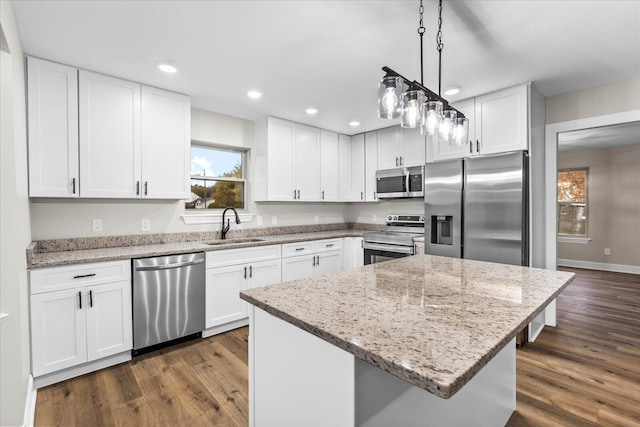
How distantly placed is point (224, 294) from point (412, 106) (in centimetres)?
248

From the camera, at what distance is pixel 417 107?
61.5 inches

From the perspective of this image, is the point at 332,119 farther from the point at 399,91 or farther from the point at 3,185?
the point at 3,185

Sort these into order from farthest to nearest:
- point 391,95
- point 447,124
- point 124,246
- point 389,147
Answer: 1. point 389,147
2. point 124,246
3. point 447,124
4. point 391,95

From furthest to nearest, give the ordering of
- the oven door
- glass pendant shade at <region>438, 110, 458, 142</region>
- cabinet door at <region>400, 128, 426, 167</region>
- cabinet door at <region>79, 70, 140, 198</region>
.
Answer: cabinet door at <region>400, 128, 426, 167</region>
the oven door
cabinet door at <region>79, 70, 140, 198</region>
glass pendant shade at <region>438, 110, 458, 142</region>


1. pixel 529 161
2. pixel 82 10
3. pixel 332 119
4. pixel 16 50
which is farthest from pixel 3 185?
pixel 529 161

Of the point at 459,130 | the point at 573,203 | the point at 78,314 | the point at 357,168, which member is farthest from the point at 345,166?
the point at 573,203

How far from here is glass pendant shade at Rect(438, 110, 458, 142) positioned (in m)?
1.74

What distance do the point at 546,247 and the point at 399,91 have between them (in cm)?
286

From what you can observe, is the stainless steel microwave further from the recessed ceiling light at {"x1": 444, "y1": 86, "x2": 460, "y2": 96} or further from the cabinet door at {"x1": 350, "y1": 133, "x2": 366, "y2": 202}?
the recessed ceiling light at {"x1": 444, "y1": 86, "x2": 460, "y2": 96}

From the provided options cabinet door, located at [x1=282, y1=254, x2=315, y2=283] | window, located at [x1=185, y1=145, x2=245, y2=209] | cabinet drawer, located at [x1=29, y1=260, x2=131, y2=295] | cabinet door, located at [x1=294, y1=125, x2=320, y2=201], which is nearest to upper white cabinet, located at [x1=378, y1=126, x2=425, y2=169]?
cabinet door, located at [x1=294, y1=125, x2=320, y2=201]

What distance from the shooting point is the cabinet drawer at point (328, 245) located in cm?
398

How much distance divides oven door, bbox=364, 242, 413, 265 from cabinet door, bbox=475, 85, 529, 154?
1352 millimetres

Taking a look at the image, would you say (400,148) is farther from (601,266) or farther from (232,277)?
(601,266)

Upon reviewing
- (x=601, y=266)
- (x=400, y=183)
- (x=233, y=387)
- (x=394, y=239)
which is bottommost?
(x=233, y=387)
